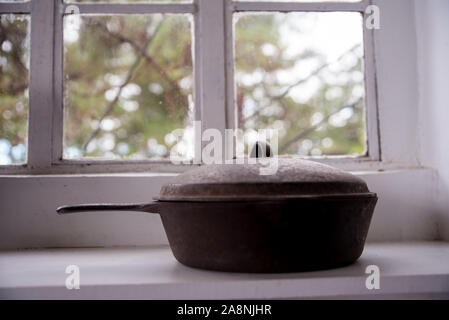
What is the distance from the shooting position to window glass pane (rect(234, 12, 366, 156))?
109cm

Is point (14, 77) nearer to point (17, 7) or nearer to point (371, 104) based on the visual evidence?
point (17, 7)

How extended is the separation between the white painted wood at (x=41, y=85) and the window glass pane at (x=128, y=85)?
44 millimetres

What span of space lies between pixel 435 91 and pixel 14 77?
3.36 ft

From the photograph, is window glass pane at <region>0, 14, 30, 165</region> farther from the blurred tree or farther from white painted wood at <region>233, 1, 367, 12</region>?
white painted wood at <region>233, 1, 367, 12</region>

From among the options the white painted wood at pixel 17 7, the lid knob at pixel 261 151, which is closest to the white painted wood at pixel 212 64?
the lid knob at pixel 261 151

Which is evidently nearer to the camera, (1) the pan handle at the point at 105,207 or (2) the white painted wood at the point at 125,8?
(1) the pan handle at the point at 105,207

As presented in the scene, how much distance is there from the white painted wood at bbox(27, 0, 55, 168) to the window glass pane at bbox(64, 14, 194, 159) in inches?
1.8

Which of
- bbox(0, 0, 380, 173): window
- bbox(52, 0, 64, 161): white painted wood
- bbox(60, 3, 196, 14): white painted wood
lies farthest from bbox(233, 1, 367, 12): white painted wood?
bbox(52, 0, 64, 161): white painted wood

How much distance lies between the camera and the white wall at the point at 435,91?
92cm

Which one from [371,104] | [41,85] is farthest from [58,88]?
[371,104]

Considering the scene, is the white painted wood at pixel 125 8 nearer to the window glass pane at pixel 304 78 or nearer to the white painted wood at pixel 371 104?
the window glass pane at pixel 304 78

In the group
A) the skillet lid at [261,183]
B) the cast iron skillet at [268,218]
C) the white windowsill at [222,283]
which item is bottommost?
the white windowsill at [222,283]

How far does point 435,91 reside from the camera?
0.96m
